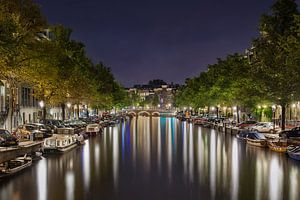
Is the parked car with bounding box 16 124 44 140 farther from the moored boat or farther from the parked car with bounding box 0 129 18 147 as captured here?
the moored boat

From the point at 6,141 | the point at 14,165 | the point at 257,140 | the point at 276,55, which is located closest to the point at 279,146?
the point at 257,140

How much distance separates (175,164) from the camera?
125ft

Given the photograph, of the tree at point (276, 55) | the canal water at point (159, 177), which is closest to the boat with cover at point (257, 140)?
the canal water at point (159, 177)

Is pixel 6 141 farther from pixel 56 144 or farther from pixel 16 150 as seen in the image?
pixel 56 144

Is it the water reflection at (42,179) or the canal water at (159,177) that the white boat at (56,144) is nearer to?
the canal water at (159,177)

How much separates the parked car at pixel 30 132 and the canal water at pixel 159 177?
185 inches

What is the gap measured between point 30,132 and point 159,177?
2567 centimetres

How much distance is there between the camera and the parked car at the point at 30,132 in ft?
158

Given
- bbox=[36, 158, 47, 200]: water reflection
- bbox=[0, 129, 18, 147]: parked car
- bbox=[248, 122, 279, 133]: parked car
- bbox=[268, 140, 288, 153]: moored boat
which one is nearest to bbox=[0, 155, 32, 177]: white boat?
bbox=[36, 158, 47, 200]: water reflection

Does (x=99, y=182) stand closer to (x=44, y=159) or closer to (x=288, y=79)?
(x=44, y=159)

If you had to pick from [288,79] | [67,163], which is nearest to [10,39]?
[67,163]

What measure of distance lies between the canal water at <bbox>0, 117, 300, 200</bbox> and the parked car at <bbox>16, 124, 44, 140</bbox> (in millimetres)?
4702

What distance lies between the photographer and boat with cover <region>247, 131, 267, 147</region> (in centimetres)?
5075

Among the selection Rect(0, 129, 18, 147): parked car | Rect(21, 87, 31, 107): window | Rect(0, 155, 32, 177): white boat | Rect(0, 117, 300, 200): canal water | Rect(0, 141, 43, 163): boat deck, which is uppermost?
Rect(21, 87, 31, 107): window
